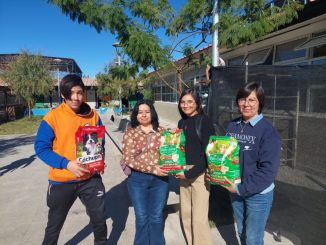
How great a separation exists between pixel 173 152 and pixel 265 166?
0.78m

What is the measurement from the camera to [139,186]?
2.53 m

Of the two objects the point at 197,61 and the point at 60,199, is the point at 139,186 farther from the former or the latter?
the point at 197,61

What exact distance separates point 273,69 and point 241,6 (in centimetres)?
131

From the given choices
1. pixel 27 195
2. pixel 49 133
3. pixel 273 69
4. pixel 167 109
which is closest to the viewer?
pixel 49 133

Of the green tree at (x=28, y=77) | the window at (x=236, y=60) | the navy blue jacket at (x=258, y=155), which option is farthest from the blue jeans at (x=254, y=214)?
the green tree at (x=28, y=77)

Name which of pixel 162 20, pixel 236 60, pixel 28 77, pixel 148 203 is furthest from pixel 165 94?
pixel 148 203

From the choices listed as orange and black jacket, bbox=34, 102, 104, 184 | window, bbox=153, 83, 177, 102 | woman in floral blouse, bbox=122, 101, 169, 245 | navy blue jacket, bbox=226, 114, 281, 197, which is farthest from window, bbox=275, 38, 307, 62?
window, bbox=153, 83, 177, 102

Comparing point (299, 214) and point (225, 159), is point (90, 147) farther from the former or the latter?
point (299, 214)

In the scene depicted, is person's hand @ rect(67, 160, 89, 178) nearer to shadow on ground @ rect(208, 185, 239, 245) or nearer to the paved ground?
the paved ground

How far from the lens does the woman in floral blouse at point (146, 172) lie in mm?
2426

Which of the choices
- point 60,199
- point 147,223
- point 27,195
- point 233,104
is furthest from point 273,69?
point 27,195

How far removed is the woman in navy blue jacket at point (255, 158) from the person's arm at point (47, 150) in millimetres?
1435

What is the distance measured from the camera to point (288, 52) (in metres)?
6.82

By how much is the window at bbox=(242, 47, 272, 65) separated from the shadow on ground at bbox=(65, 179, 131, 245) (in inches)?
218
